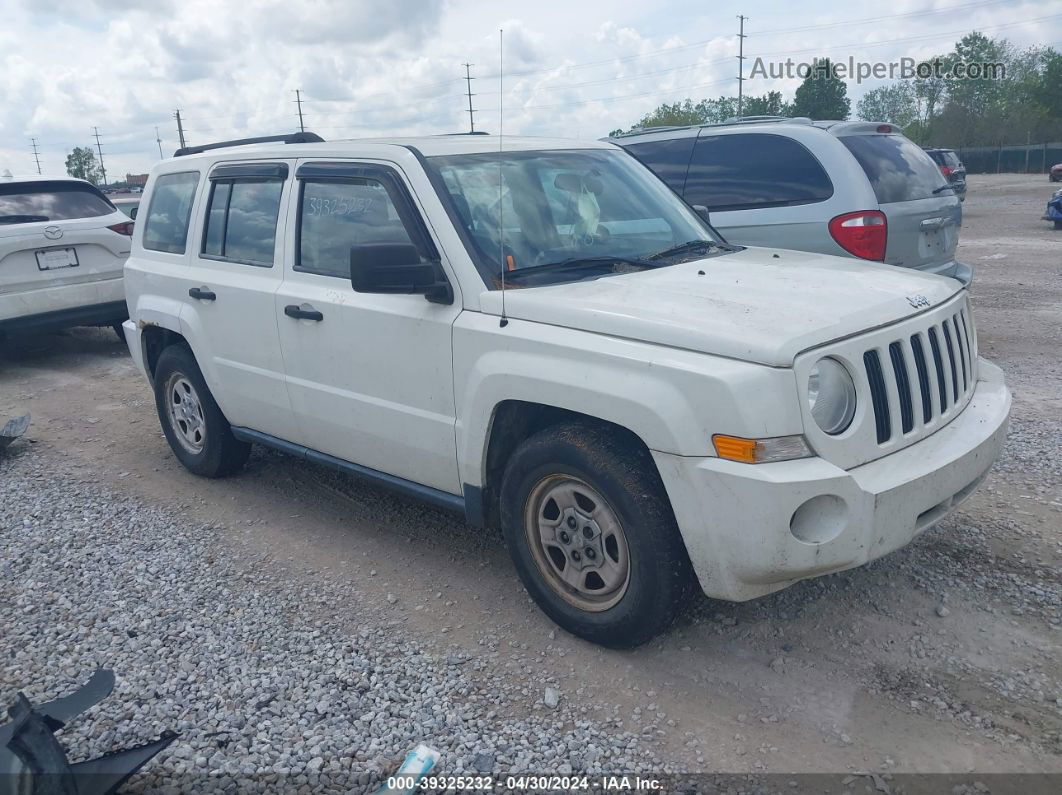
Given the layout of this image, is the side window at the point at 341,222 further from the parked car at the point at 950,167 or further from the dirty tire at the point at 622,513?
the parked car at the point at 950,167

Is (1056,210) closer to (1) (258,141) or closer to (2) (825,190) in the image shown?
(2) (825,190)

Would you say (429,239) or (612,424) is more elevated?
(429,239)

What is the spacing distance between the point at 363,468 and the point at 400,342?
793mm

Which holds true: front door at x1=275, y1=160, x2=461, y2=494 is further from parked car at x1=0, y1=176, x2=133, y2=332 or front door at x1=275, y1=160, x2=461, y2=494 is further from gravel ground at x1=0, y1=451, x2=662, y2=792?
parked car at x1=0, y1=176, x2=133, y2=332

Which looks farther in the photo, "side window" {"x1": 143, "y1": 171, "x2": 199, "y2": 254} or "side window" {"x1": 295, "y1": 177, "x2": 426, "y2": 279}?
"side window" {"x1": 143, "y1": 171, "x2": 199, "y2": 254}

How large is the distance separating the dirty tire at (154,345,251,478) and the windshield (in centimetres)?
226

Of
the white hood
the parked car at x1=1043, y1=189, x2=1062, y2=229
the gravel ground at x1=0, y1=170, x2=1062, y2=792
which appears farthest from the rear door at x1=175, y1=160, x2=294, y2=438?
the parked car at x1=1043, y1=189, x2=1062, y2=229

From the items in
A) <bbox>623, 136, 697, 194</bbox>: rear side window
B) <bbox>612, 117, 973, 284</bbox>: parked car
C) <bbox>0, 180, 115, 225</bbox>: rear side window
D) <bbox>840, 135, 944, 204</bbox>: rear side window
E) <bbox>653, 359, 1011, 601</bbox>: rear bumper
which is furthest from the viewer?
<bbox>0, 180, 115, 225</bbox>: rear side window

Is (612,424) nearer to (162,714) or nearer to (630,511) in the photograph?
(630,511)

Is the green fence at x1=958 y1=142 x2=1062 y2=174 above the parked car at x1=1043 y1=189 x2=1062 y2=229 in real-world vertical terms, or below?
below

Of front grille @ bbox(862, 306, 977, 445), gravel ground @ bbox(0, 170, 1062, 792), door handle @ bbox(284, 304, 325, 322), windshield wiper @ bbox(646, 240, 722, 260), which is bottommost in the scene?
gravel ground @ bbox(0, 170, 1062, 792)

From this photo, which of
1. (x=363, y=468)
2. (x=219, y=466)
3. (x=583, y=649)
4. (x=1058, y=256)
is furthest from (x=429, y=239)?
(x=1058, y=256)

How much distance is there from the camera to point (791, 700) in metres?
3.17

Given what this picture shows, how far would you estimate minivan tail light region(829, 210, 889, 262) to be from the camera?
6.49m
